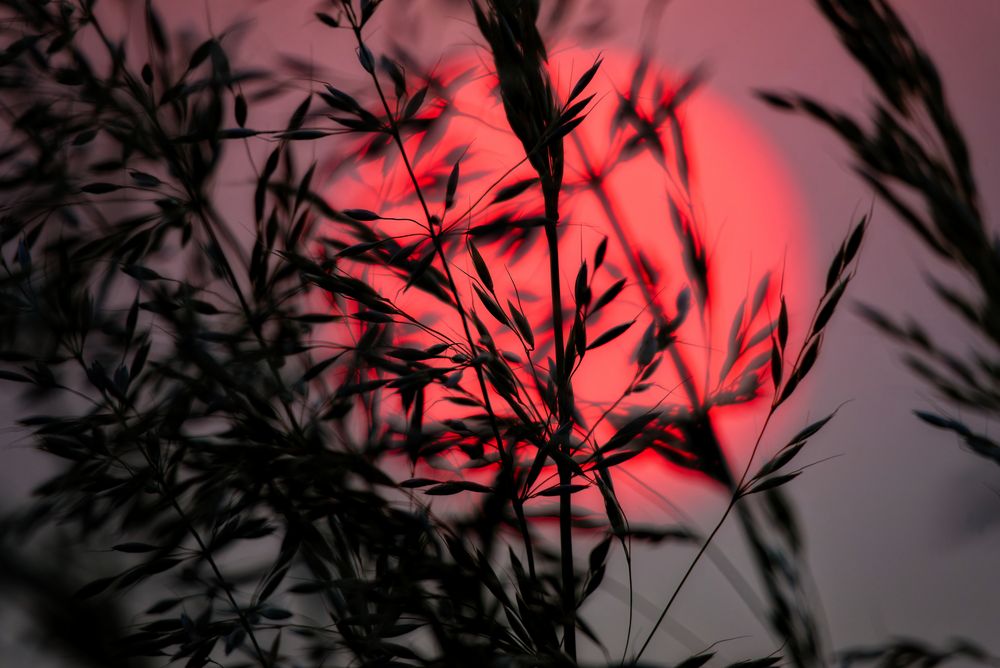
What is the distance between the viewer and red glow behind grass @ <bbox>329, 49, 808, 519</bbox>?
1.74ft

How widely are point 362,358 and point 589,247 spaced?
242 mm

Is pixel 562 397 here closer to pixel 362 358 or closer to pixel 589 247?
pixel 362 358

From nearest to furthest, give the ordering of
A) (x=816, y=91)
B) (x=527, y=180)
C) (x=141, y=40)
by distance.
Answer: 1. (x=527, y=180)
2. (x=141, y=40)
3. (x=816, y=91)

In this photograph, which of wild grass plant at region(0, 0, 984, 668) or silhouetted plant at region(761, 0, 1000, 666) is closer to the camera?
silhouetted plant at region(761, 0, 1000, 666)

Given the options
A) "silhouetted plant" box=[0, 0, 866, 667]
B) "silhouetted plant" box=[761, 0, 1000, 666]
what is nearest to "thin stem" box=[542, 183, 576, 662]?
"silhouetted plant" box=[0, 0, 866, 667]

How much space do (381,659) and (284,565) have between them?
0.45 feet

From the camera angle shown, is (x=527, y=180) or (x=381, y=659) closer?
(x=381, y=659)

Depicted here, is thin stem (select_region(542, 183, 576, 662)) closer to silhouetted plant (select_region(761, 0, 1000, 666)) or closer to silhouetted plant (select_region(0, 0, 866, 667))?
silhouetted plant (select_region(0, 0, 866, 667))

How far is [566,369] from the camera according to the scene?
1.60 feet

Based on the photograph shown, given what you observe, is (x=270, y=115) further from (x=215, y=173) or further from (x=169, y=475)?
Result: (x=169, y=475)

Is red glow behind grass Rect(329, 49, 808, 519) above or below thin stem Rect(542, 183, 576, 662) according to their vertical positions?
above

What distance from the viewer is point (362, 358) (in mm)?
529

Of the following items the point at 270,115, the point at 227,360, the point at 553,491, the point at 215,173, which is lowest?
the point at 553,491

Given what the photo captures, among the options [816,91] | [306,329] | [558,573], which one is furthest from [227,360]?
[816,91]
